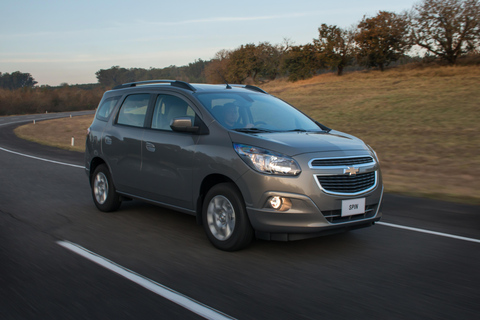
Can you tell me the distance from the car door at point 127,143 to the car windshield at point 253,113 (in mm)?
1145

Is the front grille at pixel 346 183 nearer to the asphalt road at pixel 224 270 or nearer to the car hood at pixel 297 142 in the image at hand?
the car hood at pixel 297 142

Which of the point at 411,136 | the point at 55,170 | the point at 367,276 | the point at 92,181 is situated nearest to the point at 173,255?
the point at 367,276

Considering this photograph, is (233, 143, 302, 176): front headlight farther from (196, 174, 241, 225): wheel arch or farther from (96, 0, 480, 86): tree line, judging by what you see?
(96, 0, 480, 86): tree line

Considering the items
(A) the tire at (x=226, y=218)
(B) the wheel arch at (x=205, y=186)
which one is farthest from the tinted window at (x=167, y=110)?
(A) the tire at (x=226, y=218)

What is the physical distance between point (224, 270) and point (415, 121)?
2167cm

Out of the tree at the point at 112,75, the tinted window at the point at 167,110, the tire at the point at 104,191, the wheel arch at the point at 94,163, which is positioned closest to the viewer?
the tinted window at the point at 167,110

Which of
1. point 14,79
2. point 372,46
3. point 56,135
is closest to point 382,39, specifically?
point 372,46

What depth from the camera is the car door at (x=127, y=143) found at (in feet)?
22.4

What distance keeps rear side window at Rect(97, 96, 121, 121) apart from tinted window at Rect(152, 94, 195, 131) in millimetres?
1263

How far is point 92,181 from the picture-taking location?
315 inches

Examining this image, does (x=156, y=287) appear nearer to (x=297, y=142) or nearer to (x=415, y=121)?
(x=297, y=142)

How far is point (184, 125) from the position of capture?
5.79 meters

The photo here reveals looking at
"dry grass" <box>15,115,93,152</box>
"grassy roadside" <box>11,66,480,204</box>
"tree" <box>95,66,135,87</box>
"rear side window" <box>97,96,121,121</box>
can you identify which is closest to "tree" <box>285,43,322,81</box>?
"grassy roadside" <box>11,66,480,204</box>

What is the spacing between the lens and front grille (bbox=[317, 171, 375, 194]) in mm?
5082
